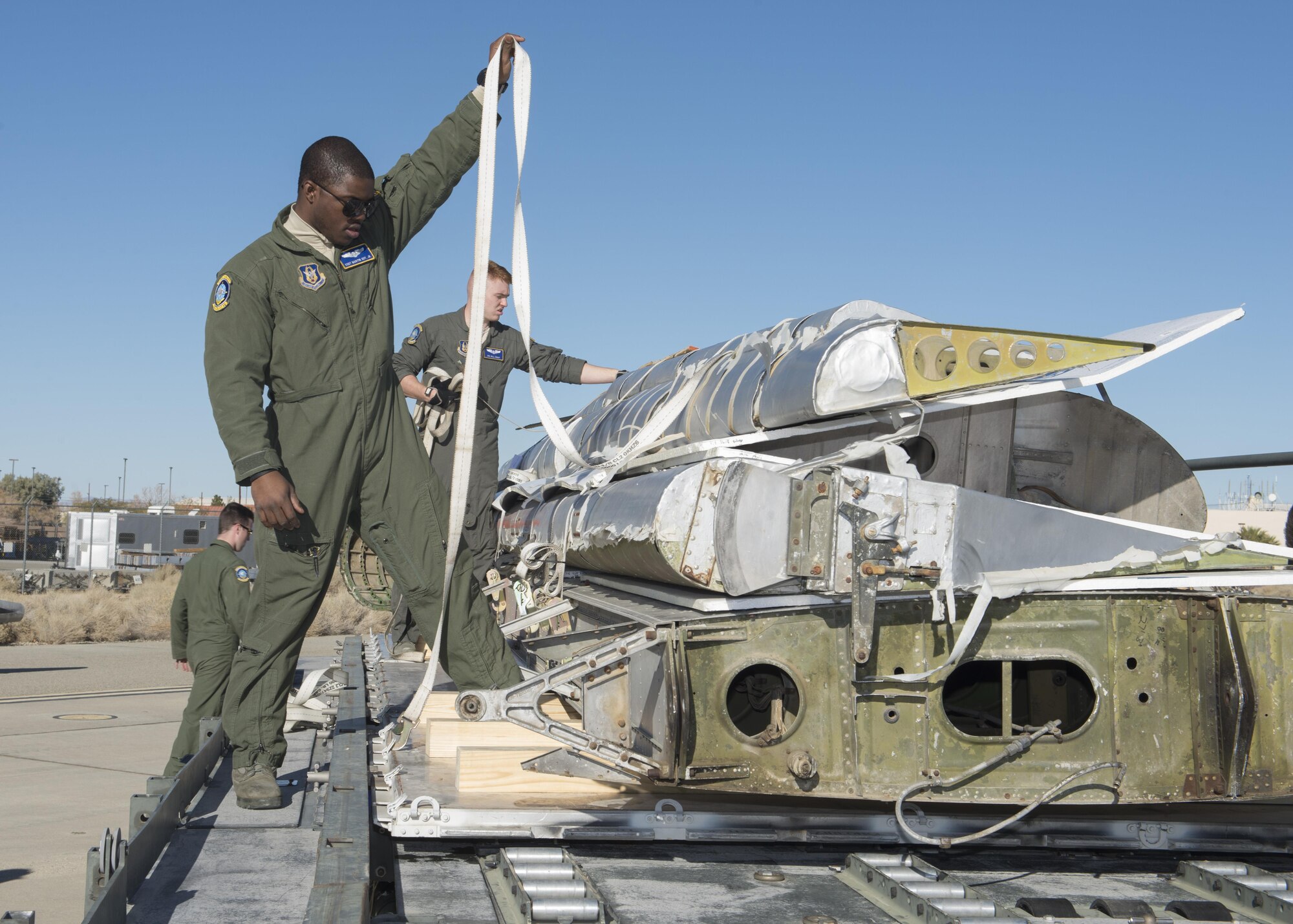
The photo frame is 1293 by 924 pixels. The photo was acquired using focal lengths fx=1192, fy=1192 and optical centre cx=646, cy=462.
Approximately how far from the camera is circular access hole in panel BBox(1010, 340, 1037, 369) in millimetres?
3535

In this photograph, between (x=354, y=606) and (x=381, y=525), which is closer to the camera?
(x=381, y=525)

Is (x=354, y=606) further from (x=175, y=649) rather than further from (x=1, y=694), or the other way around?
(x=175, y=649)

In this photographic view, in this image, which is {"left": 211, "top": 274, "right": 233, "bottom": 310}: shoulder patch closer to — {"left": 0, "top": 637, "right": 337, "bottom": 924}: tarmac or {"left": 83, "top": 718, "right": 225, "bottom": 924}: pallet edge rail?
{"left": 83, "top": 718, "right": 225, "bottom": 924}: pallet edge rail

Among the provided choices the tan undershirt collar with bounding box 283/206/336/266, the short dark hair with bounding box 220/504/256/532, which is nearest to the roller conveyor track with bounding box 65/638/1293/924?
the tan undershirt collar with bounding box 283/206/336/266

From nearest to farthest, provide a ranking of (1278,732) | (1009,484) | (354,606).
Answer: (1278,732) → (1009,484) → (354,606)

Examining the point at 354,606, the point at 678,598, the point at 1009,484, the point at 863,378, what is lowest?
the point at 354,606

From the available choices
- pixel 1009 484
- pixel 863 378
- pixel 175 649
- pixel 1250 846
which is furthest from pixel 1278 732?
pixel 175 649

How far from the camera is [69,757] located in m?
7.94

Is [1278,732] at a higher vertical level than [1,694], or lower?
higher

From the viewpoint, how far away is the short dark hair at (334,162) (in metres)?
3.72

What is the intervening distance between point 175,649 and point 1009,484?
4.64 meters

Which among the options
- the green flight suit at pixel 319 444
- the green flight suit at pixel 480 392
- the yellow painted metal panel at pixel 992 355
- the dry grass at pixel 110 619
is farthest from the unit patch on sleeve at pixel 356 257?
the dry grass at pixel 110 619

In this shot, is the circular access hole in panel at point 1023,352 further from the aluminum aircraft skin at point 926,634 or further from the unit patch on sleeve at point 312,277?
the unit patch on sleeve at point 312,277

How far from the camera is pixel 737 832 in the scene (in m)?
3.45
